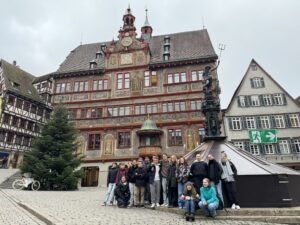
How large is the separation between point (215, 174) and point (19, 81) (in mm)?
31705

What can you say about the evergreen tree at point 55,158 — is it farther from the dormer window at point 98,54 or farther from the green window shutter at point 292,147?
the green window shutter at point 292,147

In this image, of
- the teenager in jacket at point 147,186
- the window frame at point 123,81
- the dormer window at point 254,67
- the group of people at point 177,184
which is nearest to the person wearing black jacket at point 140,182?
the group of people at point 177,184

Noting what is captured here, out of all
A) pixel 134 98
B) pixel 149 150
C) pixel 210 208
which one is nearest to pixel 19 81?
pixel 134 98

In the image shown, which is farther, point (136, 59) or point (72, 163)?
point (136, 59)

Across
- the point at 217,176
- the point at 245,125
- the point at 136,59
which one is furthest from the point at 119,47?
the point at 217,176

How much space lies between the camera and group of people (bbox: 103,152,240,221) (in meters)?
6.61

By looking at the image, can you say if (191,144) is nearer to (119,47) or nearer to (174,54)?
(174,54)

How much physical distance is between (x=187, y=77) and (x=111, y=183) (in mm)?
17402

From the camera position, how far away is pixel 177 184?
26.1ft

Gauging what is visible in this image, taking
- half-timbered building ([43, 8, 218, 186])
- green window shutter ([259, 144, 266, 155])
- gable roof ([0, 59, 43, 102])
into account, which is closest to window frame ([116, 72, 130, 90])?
half-timbered building ([43, 8, 218, 186])

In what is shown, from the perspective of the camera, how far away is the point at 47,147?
1922 centimetres

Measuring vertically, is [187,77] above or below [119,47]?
below

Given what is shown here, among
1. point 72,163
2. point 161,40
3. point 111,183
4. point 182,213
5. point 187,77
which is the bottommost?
point 182,213

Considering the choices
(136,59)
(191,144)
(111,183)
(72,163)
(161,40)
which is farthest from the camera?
(161,40)
